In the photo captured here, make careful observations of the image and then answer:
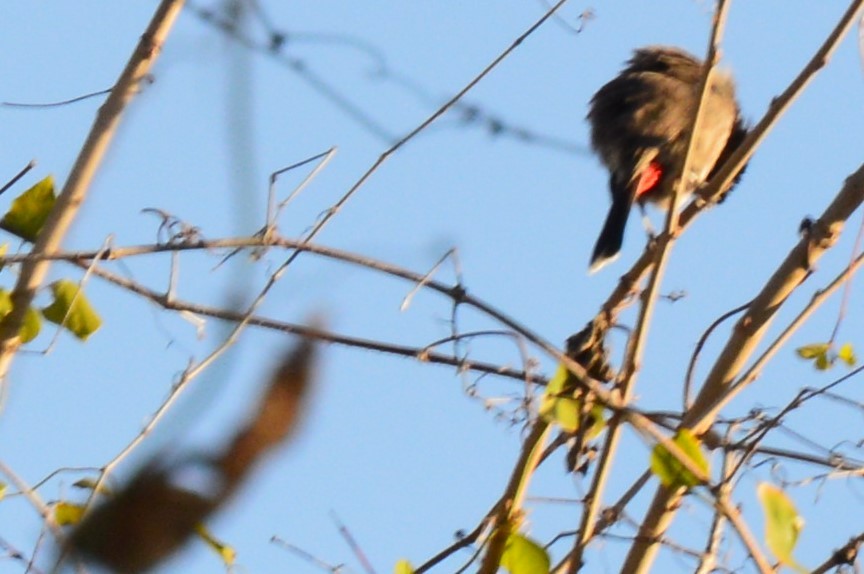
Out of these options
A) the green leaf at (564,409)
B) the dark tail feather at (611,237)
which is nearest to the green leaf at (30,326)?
the green leaf at (564,409)

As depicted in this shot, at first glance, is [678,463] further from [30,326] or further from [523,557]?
[30,326]

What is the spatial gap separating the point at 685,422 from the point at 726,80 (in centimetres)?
413

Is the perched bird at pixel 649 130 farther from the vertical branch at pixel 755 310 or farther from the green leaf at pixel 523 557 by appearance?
the green leaf at pixel 523 557

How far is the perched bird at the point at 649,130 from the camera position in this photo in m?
5.32

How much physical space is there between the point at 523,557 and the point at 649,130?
383 centimetres

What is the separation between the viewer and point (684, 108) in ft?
17.7

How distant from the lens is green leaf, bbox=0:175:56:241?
1700mm

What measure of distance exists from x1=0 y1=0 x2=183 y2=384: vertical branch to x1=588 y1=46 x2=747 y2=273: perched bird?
3.77m

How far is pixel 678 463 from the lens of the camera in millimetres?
1651

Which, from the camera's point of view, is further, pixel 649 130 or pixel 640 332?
pixel 649 130

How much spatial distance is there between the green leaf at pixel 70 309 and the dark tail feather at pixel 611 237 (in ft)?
12.0

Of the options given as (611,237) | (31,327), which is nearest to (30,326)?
(31,327)

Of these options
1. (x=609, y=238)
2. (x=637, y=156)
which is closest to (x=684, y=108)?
(x=637, y=156)

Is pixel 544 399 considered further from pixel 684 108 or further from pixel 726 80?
pixel 726 80
